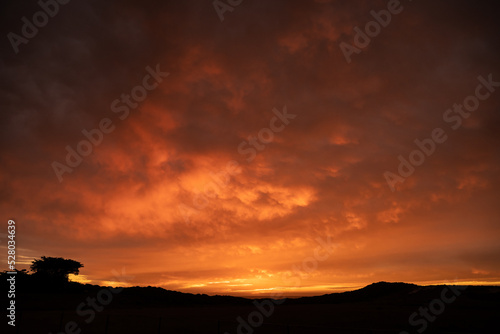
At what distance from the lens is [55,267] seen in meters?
81.6

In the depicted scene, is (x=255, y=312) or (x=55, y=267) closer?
(x=255, y=312)

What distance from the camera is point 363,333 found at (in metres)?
29.7

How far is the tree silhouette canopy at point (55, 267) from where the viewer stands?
7944 centimetres

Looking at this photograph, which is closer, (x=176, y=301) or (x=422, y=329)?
(x=422, y=329)

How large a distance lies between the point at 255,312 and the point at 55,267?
5854 centimetres

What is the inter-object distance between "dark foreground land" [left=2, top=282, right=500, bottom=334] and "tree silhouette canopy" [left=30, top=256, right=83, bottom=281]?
6.00 metres

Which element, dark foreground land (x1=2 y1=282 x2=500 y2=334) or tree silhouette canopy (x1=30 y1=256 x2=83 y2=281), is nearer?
dark foreground land (x1=2 y1=282 x2=500 y2=334)

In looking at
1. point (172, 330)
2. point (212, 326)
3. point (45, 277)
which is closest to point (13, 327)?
point (172, 330)

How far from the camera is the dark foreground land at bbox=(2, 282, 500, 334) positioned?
29.6 m

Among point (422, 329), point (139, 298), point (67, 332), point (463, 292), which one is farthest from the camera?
point (463, 292)

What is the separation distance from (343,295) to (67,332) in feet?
287

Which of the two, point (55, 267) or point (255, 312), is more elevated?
point (55, 267)

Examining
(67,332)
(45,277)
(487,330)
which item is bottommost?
(487,330)

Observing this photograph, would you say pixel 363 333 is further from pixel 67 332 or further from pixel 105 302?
pixel 105 302
